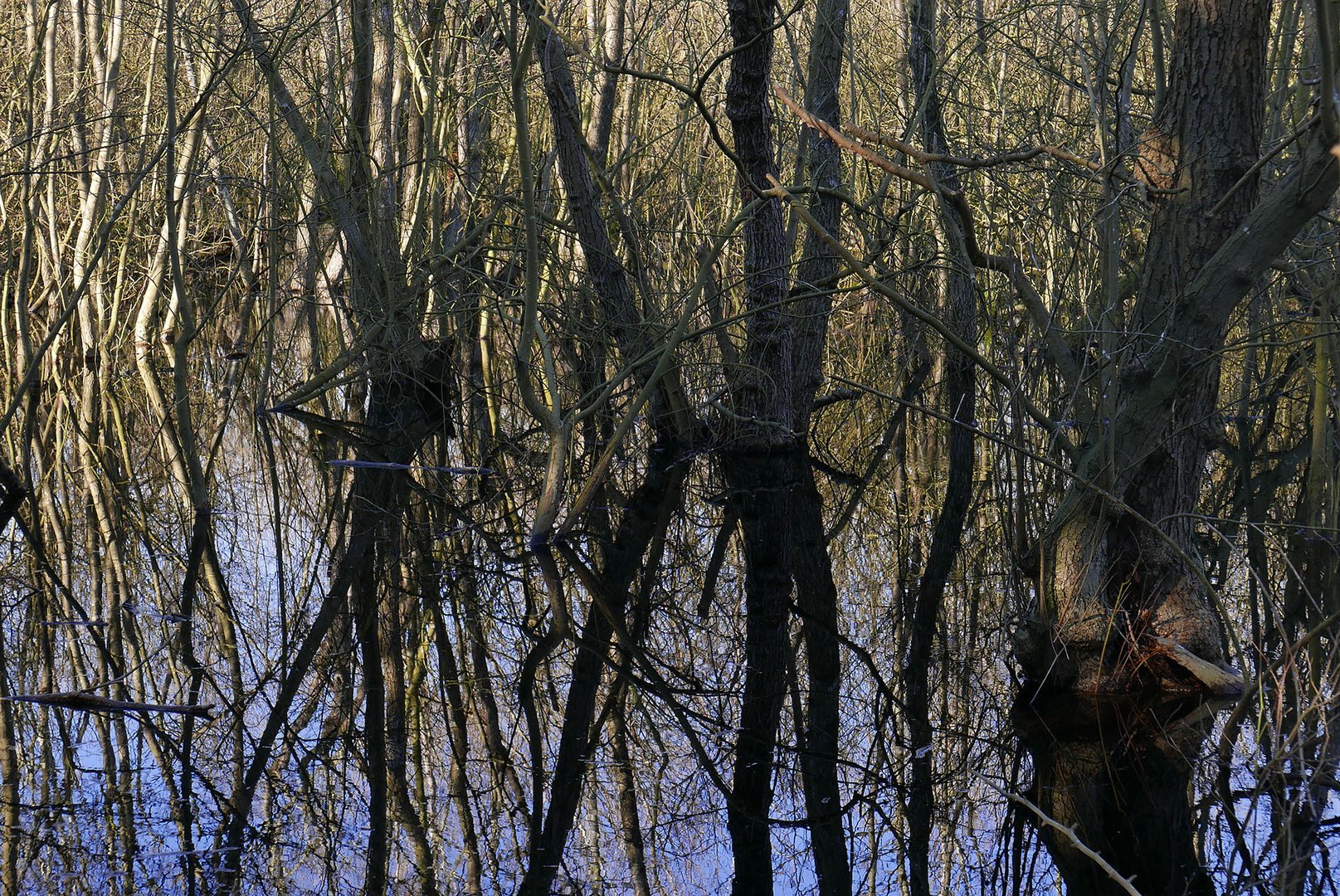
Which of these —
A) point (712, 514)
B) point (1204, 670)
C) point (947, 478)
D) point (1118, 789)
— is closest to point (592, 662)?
point (1118, 789)

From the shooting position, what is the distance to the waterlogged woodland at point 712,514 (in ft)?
11.5

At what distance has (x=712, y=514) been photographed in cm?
695

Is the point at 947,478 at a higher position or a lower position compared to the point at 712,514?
higher

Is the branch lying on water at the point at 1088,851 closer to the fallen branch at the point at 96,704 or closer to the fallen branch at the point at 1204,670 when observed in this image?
the fallen branch at the point at 1204,670

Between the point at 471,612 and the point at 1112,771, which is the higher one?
the point at 471,612

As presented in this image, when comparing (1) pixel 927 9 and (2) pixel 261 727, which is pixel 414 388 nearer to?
(1) pixel 927 9

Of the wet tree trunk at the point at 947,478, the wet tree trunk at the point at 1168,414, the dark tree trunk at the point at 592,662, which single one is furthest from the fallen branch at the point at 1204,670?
the dark tree trunk at the point at 592,662

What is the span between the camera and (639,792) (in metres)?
3.77

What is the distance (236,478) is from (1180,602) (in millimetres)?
5291

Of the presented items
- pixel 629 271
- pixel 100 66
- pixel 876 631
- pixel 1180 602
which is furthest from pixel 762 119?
pixel 100 66

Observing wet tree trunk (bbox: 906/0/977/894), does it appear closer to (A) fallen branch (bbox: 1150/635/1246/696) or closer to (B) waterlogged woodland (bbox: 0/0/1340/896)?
(B) waterlogged woodland (bbox: 0/0/1340/896)

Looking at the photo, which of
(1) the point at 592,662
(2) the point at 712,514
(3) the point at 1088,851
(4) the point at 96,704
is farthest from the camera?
(2) the point at 712,514

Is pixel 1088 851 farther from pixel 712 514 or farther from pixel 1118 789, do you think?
pixel 712 514

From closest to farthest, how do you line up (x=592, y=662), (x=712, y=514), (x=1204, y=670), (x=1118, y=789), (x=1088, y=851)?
(x=1088, y=851)
(x=1118, y=789)
(x=1204, y=670)
(x=592, y=662)
(x=712, y=514)
